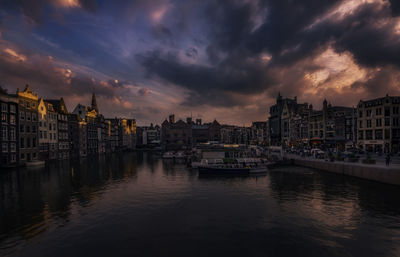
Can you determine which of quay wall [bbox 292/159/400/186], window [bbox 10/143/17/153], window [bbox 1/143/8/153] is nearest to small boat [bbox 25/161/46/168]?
window [bbox 10/143/17/153]

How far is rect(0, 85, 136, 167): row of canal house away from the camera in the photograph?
60719 mm

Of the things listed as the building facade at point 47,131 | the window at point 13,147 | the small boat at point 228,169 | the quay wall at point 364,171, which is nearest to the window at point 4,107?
the window at point 13,147

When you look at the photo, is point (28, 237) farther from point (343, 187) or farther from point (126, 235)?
point (343, 187)

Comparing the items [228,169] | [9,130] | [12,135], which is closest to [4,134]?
[9,130]

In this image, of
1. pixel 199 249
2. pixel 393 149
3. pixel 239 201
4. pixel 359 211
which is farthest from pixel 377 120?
pixel 199 249

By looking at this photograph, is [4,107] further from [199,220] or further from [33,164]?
[199,220]

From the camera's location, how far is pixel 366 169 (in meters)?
45.0

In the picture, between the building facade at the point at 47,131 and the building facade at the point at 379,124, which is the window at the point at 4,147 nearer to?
the building facade at the point at 47,131

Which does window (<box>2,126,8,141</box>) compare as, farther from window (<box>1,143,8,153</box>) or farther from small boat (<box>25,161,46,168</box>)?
small boat (<box>25,161,46,168</box>)

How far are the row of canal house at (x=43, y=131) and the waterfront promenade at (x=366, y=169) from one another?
85.0 metres

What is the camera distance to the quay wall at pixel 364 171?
130 feet

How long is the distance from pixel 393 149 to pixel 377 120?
1061 cm

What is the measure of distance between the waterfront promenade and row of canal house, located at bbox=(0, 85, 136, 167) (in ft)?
Result: 279

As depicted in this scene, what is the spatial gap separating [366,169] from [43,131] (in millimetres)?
96902
